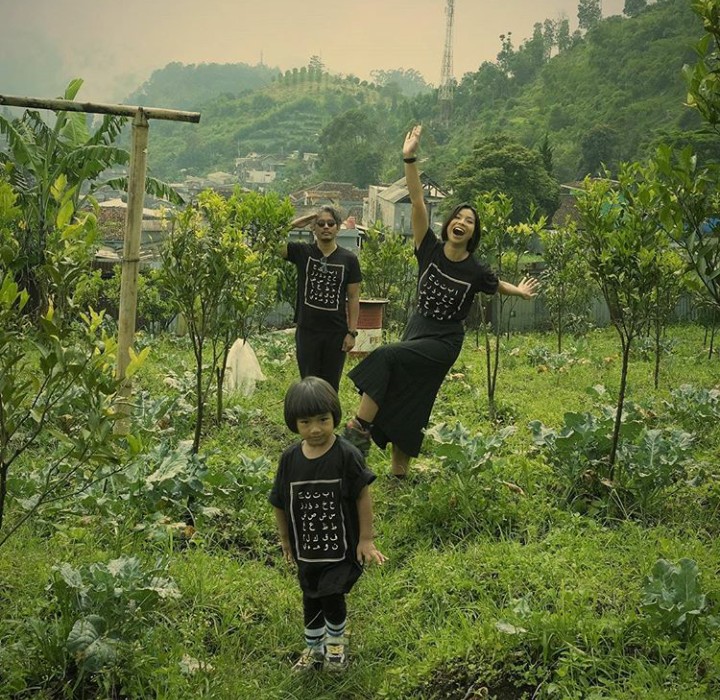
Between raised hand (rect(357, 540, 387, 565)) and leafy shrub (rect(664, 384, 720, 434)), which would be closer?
raised hand (rect(357, 540, 387, 565))

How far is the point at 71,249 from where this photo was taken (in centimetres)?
315

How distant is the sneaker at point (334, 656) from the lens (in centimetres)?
349

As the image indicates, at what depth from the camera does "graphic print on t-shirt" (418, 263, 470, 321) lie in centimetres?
525

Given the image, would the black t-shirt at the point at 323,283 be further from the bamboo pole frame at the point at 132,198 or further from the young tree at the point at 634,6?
the young tree at the point at 634,6

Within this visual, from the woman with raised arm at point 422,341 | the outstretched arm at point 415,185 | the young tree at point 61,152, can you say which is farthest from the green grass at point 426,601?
the young tree at point 61,152

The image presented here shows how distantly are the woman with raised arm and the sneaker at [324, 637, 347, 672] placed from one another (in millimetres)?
1786

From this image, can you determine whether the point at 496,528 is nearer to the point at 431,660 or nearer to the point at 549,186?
the point at 431,660

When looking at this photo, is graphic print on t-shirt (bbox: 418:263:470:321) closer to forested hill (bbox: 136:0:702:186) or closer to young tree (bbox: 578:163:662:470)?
young tree (bbox: 578:163:662:470)

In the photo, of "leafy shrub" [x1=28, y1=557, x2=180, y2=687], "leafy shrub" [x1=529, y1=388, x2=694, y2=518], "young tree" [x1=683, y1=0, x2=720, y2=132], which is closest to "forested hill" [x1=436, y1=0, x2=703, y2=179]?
"leafy shrub" [x1=529, y1=388, x2=694, y2=518]

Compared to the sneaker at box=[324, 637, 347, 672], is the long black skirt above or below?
above

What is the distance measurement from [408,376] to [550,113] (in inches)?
2914

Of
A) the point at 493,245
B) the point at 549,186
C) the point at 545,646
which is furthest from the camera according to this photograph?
the point at 549,186

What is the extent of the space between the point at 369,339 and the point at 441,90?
90.3 metres

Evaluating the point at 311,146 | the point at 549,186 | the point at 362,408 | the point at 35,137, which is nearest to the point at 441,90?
the point at 311,146
